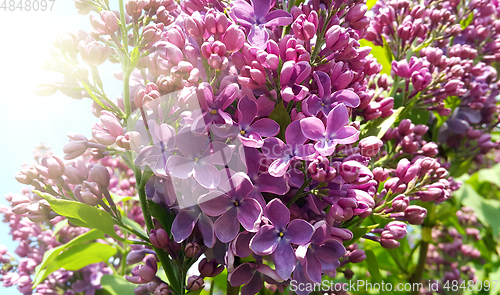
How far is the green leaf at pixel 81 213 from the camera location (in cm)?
63

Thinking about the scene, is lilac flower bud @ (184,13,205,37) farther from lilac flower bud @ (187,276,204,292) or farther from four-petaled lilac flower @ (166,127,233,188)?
lilac flower bud @ (187,276,204,292)

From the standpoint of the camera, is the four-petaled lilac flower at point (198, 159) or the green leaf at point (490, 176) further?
the green leaf at point (490, 176)

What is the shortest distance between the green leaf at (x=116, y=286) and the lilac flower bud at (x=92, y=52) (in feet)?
2.22

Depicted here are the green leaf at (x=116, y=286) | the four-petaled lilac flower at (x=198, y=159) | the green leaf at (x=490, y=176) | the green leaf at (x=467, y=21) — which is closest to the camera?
the four-petaled lilac flower at (x=198, y=159)

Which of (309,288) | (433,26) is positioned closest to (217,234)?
(309,288)

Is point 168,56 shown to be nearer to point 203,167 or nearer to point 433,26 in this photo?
point 203,167

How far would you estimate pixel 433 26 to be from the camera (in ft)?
4.20

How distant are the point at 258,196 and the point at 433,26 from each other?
107 cm

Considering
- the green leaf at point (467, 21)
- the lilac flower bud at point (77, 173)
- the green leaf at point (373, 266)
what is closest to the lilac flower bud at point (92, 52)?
the lilac flower bud at point (77, 173)

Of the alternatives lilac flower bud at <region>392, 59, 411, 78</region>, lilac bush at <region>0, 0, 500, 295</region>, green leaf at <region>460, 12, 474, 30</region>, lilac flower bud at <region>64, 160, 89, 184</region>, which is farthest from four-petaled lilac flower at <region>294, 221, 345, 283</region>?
green leaf at <region>460, 12, 474, 30</region>

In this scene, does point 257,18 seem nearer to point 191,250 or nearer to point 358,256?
point 191,250

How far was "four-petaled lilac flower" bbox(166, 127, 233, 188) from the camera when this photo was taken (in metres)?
0.58

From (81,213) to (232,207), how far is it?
29cm

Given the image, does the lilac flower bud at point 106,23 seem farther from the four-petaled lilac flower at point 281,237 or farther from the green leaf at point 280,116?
the four-petaled lilac flower at point 281,237
